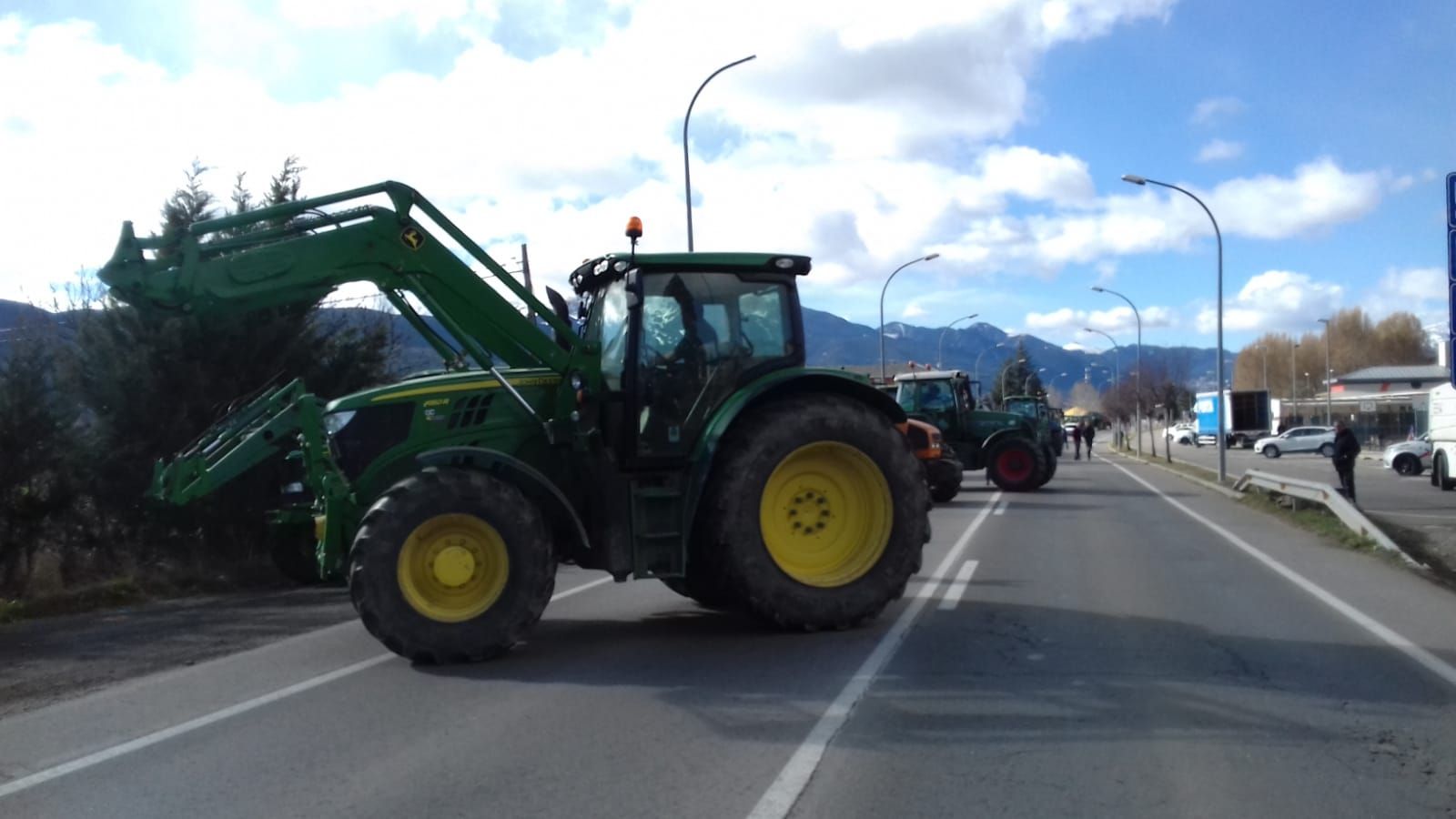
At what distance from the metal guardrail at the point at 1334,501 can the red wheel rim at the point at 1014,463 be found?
4950 mm

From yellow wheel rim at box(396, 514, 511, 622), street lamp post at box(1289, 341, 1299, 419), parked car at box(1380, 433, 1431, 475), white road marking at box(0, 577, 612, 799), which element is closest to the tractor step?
yellow wheel rim at box(396, 514, 511, 622)

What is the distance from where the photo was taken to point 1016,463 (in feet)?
95.7

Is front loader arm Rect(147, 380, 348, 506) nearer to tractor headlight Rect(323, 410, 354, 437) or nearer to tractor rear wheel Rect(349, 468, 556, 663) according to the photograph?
tractor headlight Rect(323, 410, 354, 437)

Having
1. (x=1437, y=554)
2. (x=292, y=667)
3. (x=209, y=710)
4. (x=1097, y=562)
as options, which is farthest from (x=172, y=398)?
(x=1437, y=554)

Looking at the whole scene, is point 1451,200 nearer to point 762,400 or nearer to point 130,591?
point 762,400

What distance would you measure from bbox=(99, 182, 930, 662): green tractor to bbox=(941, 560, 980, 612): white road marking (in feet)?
4.28

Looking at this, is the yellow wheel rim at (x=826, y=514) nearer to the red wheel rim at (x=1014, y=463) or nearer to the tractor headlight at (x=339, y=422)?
the tractor headlight at (x=339, y=422)

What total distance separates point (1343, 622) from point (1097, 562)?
4.60 meters

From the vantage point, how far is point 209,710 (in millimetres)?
7414

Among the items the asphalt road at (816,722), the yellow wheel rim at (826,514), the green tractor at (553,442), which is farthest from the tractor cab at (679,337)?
the asphalt road at (816,722)

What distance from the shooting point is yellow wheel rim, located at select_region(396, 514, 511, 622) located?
8.39m

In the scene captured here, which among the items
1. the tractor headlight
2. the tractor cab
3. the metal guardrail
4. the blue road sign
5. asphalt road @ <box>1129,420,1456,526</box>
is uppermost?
the blue road sign

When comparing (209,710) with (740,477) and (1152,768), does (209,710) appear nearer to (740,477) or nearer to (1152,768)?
(740,477)

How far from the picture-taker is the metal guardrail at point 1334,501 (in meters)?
15.4
